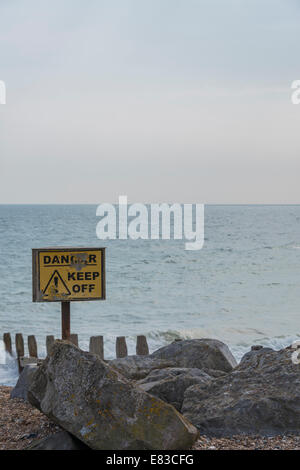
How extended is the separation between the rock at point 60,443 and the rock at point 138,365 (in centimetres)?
289

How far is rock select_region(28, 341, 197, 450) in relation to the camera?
5.26 metres

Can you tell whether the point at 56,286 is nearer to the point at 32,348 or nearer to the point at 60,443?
the point at 60,443

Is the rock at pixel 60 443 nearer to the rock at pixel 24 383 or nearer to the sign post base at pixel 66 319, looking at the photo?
the rock at pixel 24 383

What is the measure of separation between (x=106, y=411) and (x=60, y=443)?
0.56m

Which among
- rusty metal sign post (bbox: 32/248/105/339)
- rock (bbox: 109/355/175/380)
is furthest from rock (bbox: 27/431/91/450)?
rusty metal sign post (bbox: 32/248/105/339)

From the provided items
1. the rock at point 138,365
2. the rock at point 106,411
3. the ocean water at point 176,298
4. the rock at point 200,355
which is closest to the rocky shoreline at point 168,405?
the rock at point 106,411

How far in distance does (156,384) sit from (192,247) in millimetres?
60590

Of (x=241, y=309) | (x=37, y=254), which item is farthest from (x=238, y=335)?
(x=37, y=254)

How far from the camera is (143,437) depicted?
17.2 ft

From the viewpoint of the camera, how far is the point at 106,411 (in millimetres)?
5391

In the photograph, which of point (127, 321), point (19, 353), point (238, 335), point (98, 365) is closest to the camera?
point (98, 365)

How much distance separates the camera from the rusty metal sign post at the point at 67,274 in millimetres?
8750

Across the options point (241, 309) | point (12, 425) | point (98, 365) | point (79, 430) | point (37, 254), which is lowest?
point (241, 309)
